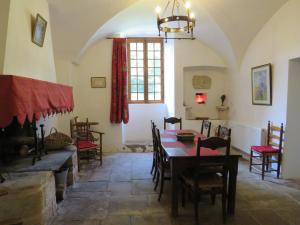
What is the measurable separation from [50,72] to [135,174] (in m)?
2.19

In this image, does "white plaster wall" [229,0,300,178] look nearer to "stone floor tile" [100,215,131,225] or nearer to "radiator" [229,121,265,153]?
"radiator" [229,121,265,153]

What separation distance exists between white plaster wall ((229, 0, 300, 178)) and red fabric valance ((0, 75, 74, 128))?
3.48 m

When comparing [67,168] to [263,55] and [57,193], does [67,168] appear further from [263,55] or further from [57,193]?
[263,55]

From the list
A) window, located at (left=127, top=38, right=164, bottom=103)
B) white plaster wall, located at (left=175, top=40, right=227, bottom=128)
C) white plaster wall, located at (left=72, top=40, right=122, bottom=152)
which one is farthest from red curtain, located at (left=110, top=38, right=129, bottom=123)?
white plaster wall, located at (left=175, top=40, right=227, bottom=128)

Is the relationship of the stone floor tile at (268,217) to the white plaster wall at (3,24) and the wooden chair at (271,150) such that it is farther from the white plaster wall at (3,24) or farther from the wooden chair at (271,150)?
the white plaster wall at (3,24)

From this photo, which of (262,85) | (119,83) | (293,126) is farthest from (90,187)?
(262,85)

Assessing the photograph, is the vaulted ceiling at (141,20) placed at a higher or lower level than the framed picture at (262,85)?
higher

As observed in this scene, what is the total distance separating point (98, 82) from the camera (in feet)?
18.8

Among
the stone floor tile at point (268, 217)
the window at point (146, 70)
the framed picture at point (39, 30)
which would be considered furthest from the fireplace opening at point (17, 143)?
the window at point (146, 70)

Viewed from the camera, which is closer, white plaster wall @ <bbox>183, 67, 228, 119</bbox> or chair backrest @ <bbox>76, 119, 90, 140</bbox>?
chair backrest @ <bbox>76, 119, 90, 140</bbox>

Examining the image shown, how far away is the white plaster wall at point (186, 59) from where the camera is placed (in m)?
5.73

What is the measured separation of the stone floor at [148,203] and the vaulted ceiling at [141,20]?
2.62m

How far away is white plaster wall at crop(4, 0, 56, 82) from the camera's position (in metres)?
2.49

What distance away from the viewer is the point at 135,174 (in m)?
4.20
